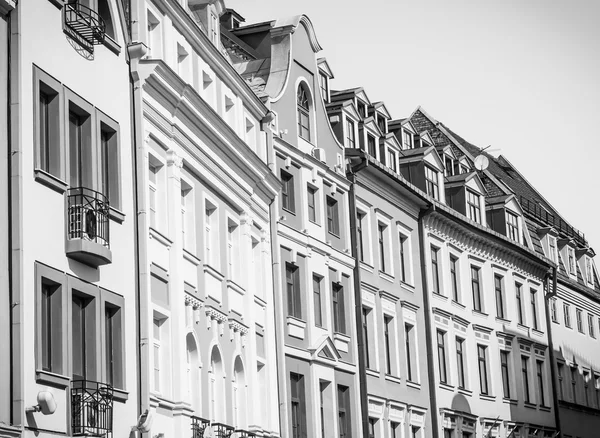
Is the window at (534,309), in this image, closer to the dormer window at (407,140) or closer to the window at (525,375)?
the window at (525,375)

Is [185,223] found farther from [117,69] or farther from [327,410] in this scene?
[327,410]

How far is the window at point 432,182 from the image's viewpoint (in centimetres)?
5000

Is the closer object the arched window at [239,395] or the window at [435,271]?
the arched window at [239,395]

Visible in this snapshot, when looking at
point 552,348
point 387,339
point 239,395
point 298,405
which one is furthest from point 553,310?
point 239,395

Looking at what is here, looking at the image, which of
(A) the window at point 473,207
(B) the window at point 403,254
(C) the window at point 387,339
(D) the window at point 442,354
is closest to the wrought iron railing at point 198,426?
(C) the window at point 387,339

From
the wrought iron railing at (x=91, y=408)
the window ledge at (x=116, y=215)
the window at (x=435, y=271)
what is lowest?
the wrought iron railing at (x=91, y=408)

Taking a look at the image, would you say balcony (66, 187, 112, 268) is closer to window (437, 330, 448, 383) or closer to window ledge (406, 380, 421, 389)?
window ledge (406, 380, 421, 389)

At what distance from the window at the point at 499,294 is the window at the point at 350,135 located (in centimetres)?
1316

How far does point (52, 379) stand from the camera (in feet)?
71.3

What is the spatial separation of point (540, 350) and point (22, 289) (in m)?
40.0

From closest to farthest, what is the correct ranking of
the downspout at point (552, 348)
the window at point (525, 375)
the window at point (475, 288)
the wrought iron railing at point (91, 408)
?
the wrought iron railing at point (91, 408)
the window at point (475, 288)
the window at point (525, 375)
the downspout at point (552, 348)

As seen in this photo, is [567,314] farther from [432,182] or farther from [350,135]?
[350,135]

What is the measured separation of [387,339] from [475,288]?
952 cm

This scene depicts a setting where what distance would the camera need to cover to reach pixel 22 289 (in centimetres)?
2103
